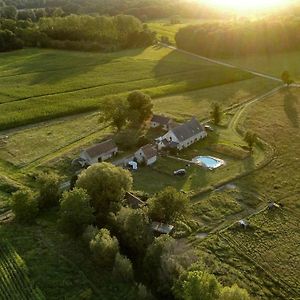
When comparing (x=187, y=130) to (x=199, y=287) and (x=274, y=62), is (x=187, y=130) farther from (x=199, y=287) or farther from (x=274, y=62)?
(x=274, y=62)

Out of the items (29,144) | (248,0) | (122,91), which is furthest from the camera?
(248,0)

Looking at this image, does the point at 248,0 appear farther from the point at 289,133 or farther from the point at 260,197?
the point at 260,197

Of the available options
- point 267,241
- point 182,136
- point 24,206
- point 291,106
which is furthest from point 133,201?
point 291,106

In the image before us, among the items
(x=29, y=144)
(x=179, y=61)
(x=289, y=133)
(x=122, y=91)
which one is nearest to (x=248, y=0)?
(x=179, y=61)

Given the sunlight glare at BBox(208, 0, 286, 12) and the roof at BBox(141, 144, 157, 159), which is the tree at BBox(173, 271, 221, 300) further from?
the sunlight glare at BBox(208, 0, 286, 12)

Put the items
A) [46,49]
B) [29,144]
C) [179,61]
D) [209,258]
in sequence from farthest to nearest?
1. [46,49]
2. [179,61]
3. [29,144]
4. [209,258]

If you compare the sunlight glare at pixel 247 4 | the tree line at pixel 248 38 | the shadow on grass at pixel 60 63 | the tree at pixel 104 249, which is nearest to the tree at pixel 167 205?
the tree at pixel 104 249

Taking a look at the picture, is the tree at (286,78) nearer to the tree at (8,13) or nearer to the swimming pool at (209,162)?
the swimming pool at (209,162)
